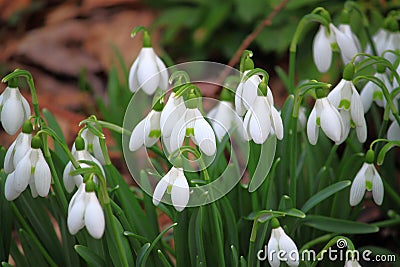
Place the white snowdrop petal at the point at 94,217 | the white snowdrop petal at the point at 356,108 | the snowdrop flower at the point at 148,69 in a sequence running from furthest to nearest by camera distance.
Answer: the snowdrop flower at the point at 148,69
the white snowdrop petal at the point at 356,108
the white snowdrop petal at the point at 94,217

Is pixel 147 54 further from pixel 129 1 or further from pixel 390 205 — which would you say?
pixel 129 1

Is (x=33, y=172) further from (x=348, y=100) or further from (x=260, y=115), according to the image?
(x=348, y=100)

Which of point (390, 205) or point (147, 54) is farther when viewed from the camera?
point (390, 205)

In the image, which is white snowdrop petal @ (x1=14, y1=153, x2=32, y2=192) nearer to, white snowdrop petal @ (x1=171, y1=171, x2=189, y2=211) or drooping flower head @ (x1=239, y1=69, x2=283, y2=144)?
white snowdrop petal @ (x1=171, y1=171, x2=189, y2=211)

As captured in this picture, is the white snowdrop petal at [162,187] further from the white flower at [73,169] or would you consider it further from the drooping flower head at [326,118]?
the drooping flower head at [326,118]

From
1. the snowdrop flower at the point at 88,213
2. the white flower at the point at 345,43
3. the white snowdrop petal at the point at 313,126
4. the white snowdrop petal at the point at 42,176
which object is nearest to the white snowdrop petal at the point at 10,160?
the white snowdrop petal at the point at 42,176

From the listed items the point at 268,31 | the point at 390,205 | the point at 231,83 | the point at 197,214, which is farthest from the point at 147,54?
the point at 268,31

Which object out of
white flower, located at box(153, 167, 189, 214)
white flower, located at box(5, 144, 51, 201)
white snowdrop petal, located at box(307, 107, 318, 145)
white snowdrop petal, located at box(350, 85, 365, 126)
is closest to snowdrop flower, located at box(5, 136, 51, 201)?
white flower, located at box(5, 144, 51, 201)

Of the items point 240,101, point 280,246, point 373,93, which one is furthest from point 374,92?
point 280,246
